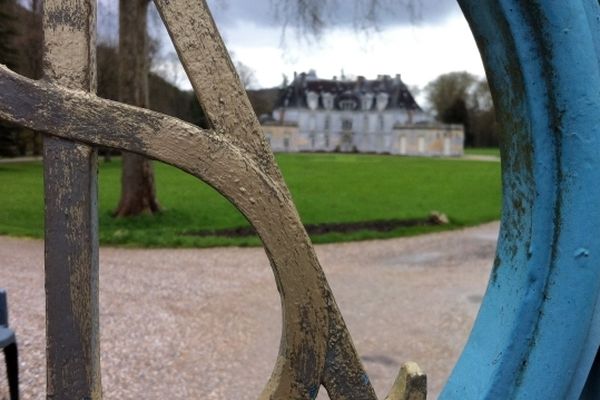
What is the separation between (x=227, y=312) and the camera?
659cm

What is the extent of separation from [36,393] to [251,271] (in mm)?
4471

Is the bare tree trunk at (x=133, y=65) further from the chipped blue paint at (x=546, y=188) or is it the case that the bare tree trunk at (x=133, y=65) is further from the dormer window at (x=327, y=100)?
the dormer window at (x=327, y=100)

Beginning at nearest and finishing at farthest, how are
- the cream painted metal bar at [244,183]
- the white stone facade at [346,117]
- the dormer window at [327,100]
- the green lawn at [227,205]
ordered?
the cream painted metal bar at [244,183]
the green lawn at [227,205]
the white stone facade at [346,117]
the dormer window at [327,100]

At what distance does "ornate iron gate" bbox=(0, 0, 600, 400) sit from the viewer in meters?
1.26

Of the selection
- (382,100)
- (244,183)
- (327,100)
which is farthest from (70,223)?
(327,100)

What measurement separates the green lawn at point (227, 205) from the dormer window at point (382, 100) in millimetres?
39234

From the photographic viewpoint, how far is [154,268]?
8773 mm

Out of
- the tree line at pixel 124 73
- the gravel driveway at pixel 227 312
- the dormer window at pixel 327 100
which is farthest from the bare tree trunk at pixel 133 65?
the dormer window at pixel 327 100

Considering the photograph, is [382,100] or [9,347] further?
[382,100]

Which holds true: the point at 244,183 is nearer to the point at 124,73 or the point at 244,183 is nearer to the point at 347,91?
the point at 124,73

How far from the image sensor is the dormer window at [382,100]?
64000mm

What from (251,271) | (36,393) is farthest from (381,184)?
(36,393)

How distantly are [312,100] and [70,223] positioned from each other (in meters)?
64.9

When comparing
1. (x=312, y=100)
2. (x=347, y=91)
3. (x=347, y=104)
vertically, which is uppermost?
(x=347, y=91)
